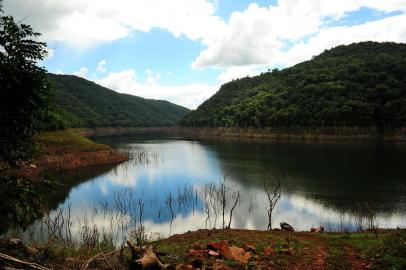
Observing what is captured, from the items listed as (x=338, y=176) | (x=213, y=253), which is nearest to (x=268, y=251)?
(x=213, y=253)

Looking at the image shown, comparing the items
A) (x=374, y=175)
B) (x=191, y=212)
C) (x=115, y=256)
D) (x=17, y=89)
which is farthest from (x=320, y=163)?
(x=17, y=89)

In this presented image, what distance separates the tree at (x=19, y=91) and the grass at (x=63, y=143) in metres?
73.0

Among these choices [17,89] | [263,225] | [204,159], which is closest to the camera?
[17,89]

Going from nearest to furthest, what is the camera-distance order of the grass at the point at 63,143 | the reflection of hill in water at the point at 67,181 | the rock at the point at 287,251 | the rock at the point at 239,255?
the rock at the point at 239,255 → the rock at the point at 287,251 → the reflection of hill in water at the point at 67,181 → the grass at the point at 63,143

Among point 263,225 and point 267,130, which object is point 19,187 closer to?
point 263,225

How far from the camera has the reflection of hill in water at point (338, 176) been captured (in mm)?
50231

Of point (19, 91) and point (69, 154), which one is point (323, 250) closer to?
point (19, 91)

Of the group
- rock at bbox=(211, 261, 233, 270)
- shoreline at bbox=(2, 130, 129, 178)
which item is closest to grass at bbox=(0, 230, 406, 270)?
rock at bbox=(211, 261, 233, 270)

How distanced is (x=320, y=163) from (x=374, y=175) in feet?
61.5

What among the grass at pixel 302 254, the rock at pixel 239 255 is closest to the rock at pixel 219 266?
the grass at pixel 302 254

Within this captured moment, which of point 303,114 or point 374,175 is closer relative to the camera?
point 374,175

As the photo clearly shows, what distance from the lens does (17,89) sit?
14.8 m

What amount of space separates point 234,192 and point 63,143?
56123 millimetres

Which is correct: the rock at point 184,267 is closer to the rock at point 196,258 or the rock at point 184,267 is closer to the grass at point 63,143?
the rock at point 196,258
